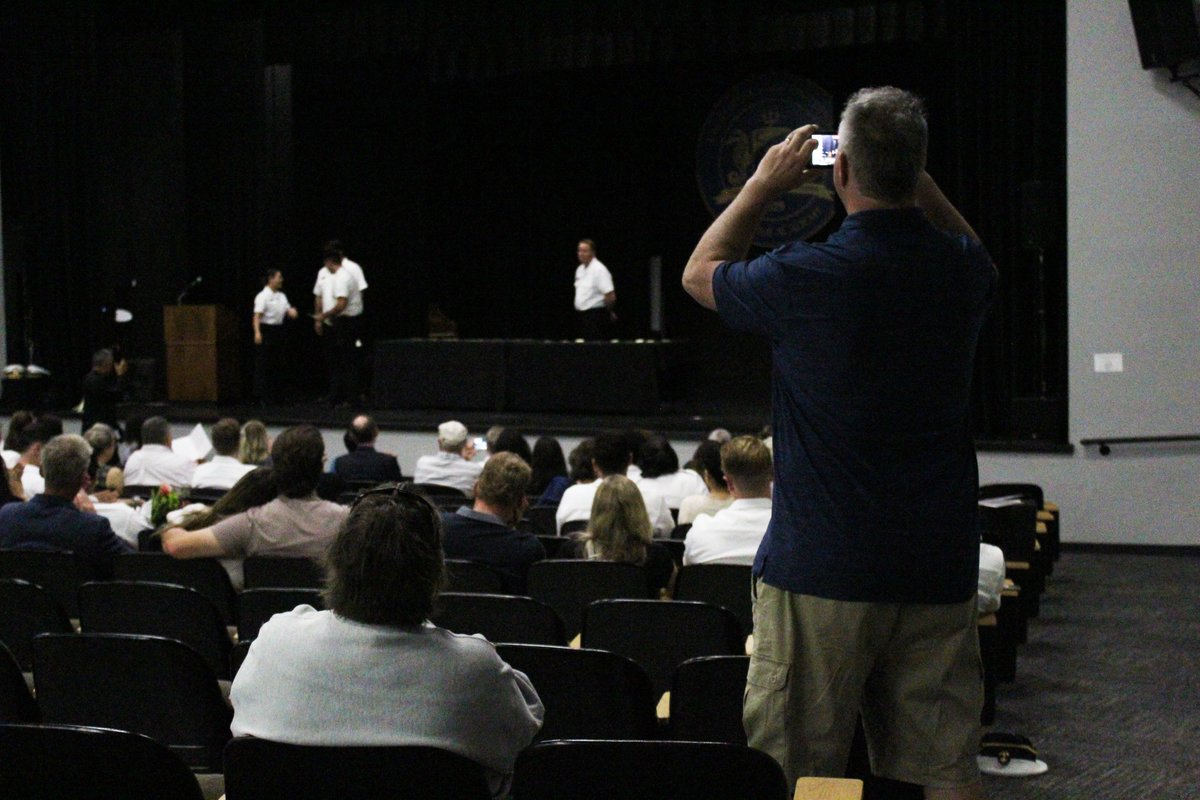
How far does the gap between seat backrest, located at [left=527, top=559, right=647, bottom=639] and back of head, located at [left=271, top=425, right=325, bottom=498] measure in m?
0.85

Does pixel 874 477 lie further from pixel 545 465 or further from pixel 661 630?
pixel 545 465

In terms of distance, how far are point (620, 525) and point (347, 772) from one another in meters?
2.47

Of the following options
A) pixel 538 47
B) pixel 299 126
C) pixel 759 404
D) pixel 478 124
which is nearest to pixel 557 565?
pixel 538 47

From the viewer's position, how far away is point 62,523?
15.3ft

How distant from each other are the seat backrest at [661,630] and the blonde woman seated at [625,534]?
2.42 ft

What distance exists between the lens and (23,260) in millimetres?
13141

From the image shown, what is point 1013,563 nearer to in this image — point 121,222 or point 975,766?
point 975,766

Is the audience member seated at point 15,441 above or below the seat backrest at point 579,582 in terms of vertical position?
above

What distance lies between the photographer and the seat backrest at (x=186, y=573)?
4336mm

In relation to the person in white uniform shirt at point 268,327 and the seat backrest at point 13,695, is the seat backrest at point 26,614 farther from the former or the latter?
the person in white uniform shirt at point 268,327

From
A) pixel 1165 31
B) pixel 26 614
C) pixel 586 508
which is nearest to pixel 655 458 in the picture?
pixel 586 508

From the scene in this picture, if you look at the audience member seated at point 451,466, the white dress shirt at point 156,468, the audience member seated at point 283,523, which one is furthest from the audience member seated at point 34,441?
the audience member seated at point 283,523

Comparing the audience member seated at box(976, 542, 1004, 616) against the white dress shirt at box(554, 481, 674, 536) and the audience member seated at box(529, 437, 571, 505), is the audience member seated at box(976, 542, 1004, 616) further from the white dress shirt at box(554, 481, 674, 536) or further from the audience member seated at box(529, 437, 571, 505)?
the audience member seated at box(529, 437, 571, 505)

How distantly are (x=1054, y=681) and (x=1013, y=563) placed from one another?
0.49 metres
